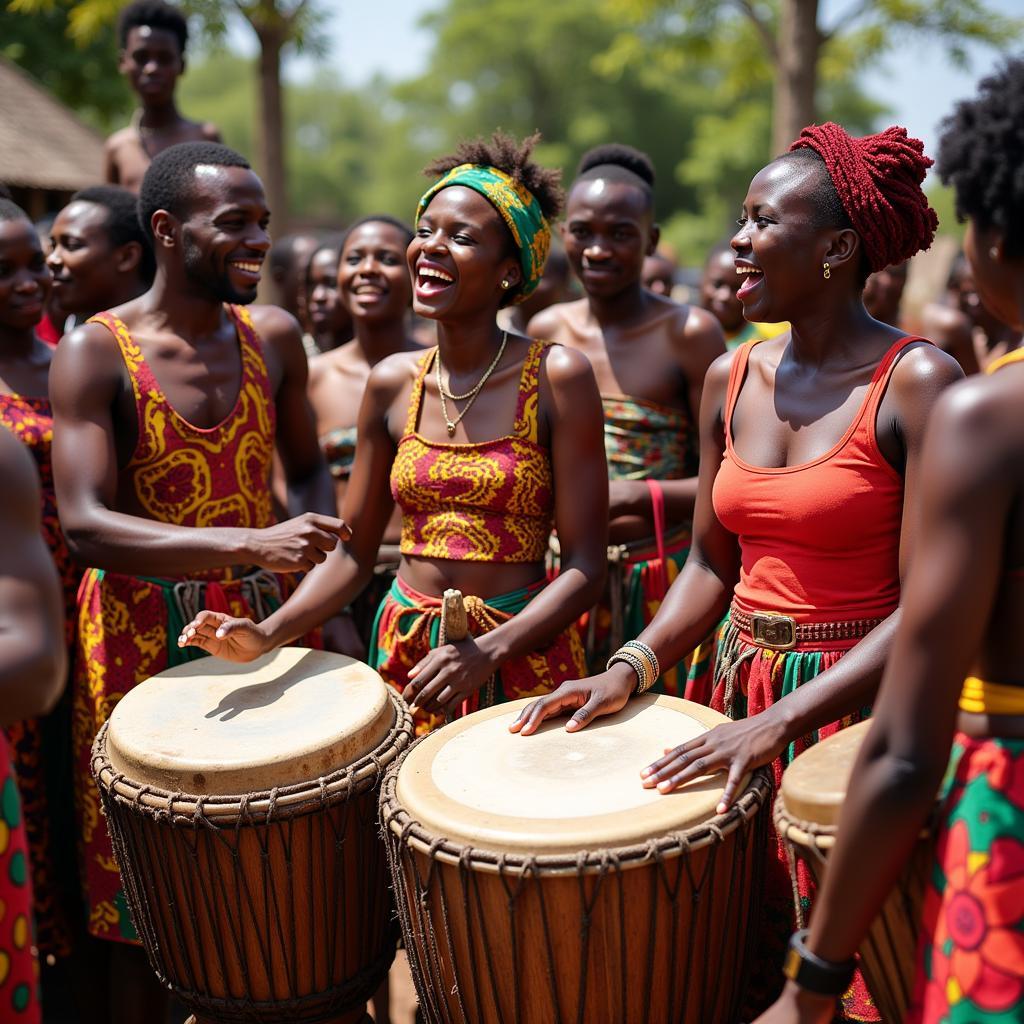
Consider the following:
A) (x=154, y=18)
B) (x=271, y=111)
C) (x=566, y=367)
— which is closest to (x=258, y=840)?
(x=566, y=367)

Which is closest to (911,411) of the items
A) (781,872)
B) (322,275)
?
(781,872)

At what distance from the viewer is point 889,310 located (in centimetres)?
672

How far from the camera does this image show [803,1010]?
1782 mm

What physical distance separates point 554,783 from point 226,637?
1.05 metres

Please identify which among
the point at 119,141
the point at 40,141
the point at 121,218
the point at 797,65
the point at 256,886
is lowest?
the point at 256,886

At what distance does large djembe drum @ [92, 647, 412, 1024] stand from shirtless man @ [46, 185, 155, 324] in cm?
181

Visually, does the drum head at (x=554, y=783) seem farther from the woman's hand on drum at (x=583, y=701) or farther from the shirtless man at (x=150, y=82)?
the shirtless man at (x=150, y=82)

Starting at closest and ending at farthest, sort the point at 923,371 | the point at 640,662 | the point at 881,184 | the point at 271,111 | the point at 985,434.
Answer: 1. the point at 985,434
2. the point at 923,371
3. the point at 881,184
4. the point at 640,662
5. the point at 271,111

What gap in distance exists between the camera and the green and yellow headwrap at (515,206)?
3.20 metres

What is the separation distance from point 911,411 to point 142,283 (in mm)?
2802

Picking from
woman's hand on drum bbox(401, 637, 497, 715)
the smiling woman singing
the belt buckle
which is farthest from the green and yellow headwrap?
the belt buckle

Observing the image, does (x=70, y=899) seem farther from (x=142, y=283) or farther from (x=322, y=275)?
(x=322, y=275)

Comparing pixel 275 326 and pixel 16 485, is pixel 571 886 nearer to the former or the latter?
pixel 16 485

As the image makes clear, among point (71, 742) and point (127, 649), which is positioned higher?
point (127, 649)
